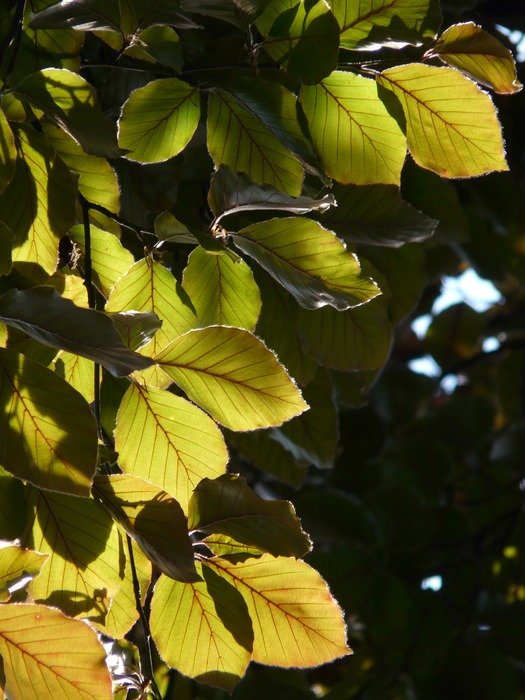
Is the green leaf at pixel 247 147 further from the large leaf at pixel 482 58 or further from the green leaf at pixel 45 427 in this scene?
the green leaf at pixel 45 427

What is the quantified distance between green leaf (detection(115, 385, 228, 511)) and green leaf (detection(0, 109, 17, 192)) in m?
0.19

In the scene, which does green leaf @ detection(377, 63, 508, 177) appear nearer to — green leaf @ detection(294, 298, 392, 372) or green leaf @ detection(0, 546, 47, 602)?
green leaf @ detection(294, 298, 392, 372)

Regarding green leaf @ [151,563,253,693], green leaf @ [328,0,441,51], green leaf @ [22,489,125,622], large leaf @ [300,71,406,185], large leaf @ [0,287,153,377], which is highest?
green leaf @ [328,0,441,51]

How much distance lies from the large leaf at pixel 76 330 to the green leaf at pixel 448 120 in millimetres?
336

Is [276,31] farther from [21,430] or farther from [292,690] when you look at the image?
[292,690]

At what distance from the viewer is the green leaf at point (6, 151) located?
0.70m

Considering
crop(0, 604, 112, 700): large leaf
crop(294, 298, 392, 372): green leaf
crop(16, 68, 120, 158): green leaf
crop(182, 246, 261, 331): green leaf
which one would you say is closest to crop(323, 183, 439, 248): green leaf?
crop(294, 298, 392, 372): green leaf

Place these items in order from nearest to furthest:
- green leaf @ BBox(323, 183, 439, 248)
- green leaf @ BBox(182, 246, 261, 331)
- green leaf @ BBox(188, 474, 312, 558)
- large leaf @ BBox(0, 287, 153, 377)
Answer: large leaf @ BBox(0, 287, 153, 377) → green leaf @ BBox(188, 474, 312, 558) → green leaf @ BBox(182, 246, 261, 331) → green leaf @ BBox(323, 183, 439, 248)

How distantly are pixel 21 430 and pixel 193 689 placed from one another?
0.63 meters

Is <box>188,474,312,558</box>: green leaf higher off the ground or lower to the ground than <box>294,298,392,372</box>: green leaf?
higher

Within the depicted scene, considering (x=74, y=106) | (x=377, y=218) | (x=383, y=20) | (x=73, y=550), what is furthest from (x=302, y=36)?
(x=73, y=550)

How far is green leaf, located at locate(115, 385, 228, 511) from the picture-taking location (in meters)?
0.69

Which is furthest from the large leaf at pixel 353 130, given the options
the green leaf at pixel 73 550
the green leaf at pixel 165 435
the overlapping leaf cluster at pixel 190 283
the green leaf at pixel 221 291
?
the green leaf at pixel 73 550

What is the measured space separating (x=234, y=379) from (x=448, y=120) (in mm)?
280
